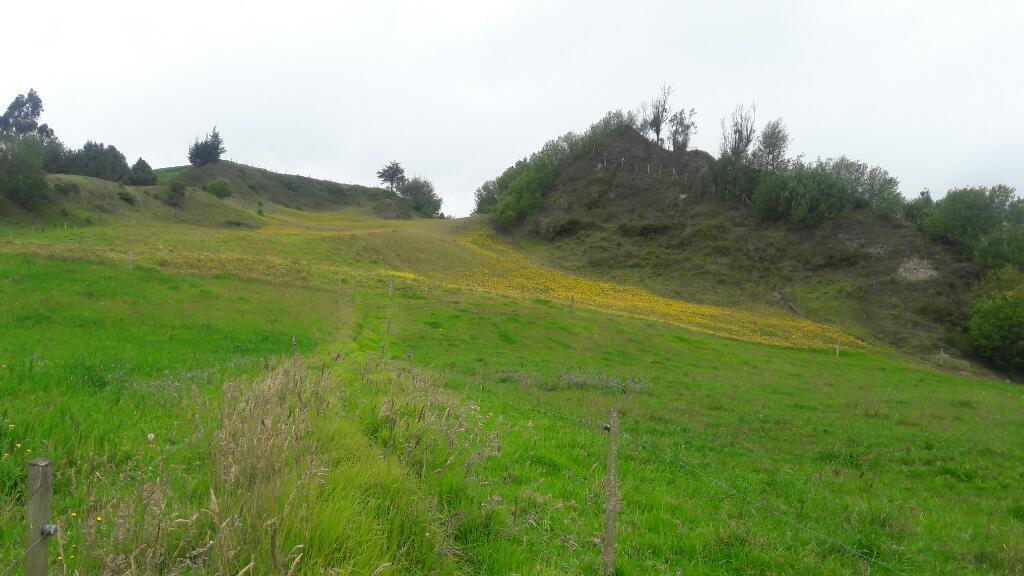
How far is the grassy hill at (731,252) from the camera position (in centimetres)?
5556

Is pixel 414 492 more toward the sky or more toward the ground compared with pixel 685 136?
more toward the ground

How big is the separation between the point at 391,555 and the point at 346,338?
17.1m

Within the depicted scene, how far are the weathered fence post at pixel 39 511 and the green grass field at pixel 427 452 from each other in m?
0.34

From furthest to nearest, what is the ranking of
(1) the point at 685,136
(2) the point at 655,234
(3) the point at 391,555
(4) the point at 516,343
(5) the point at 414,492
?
(1) the point at 685,136
(2) the point at 655,234
(4) the point at 516,343
(5) the point at 414,492
(3) the point at 391,555

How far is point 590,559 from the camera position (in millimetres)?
5043

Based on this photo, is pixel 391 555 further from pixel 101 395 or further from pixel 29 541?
pixel 101 395

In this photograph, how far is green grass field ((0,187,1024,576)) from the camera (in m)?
3.67

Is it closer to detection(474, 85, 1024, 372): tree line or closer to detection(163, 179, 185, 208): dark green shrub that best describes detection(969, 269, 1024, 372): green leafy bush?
detection(474, 85, 1024, 372): tree line

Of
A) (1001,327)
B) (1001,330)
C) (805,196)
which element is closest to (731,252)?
(805,196)

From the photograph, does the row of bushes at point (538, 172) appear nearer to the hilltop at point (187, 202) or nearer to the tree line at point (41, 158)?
the hilltop at point (187, 202)

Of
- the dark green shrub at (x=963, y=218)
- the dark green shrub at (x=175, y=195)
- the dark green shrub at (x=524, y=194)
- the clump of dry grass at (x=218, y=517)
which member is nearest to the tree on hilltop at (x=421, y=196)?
the dark green shrub at (x=524, y=194)

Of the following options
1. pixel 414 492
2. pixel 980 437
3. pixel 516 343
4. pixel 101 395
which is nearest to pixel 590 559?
pixel 414 492

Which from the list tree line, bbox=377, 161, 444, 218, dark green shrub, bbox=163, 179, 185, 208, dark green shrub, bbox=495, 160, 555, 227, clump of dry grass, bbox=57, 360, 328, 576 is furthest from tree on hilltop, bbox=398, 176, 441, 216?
clump of dry grass, bbox=57, 360, 328, 576

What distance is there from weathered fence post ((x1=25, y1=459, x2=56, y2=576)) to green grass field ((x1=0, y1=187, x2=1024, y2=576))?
1.12ft
